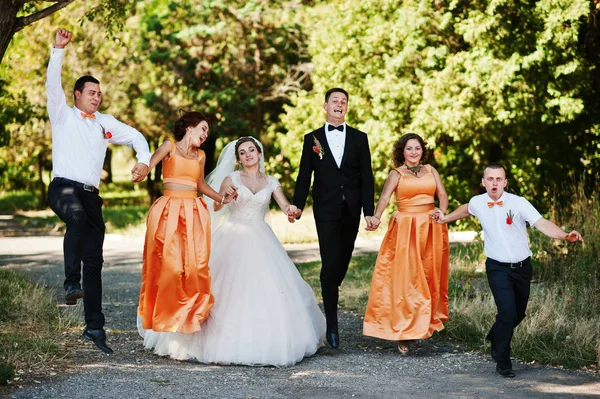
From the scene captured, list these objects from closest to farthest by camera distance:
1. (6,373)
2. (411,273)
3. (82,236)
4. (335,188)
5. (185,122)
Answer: (6,373) < (82,236) < (185,122) < (411,273) < (335,188)

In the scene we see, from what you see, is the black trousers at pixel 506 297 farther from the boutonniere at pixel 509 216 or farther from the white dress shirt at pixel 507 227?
the boutonniere at pixel 509 216

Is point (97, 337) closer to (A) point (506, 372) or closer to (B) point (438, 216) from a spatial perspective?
(B) point (438, 216)

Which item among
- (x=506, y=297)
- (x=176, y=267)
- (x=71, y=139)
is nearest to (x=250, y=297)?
(x=176, y=267)

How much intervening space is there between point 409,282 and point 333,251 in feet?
2.61

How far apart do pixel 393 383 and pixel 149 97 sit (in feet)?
70.3

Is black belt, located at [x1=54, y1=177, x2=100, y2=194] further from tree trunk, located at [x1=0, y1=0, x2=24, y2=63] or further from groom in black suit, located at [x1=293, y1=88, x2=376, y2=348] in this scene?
groom in black suit, located at [x1=293, y1=88, x2=376, y2=348]

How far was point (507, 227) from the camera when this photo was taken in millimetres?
6785

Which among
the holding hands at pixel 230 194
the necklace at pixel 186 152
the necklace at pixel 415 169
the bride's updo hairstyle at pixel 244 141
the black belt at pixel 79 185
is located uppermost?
the bride's updo hairstyle at pixel 244 141

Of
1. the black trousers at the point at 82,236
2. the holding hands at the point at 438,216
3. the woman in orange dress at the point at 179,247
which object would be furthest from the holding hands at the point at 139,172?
the holding hands at the point at 438,216

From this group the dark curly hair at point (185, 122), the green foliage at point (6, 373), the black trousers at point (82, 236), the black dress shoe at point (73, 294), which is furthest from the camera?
the dark curly hair at point (185, 122)

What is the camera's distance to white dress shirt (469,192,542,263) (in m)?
6.71

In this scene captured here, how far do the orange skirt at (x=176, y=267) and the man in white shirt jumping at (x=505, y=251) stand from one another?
244cm

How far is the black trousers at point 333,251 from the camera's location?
7.84m

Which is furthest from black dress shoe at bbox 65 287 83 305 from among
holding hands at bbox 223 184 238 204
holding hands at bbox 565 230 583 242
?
holding hands at bbox 565 230 583 242
